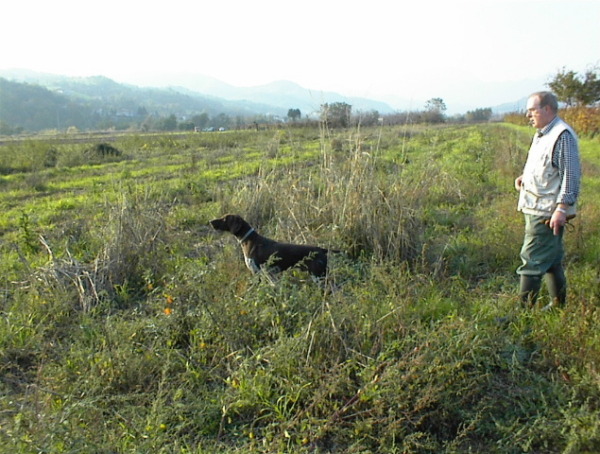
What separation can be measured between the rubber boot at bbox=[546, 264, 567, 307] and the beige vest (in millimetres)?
519

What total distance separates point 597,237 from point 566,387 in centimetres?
339

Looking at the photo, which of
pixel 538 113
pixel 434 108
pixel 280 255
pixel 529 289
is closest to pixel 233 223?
pixel 280 255

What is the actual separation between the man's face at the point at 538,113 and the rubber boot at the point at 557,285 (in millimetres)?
1165

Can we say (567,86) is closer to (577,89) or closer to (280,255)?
(577,89)

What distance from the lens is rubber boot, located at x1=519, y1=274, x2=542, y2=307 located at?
3744 mm

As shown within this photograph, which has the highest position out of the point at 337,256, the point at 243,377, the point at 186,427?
the point at 337,256

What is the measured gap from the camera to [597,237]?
5.44 m

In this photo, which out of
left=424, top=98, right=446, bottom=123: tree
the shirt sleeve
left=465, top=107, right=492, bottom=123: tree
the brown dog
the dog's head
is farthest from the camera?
left=465, top=107, right=492, bottom=123: tree

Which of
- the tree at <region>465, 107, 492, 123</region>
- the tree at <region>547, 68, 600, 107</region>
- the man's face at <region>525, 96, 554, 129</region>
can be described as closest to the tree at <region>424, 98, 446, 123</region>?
the man's face at <region>525, 96, 554, 129</region>

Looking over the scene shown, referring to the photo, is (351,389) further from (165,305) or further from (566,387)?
(165,305)

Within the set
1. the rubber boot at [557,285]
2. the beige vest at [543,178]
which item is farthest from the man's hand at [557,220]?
the rubber boot at [557,285]

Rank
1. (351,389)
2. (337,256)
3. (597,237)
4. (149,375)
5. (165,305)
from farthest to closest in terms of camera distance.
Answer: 1. (597,237)
2. (337,256)
3. (165,305)
4. (149,375)
5. (351,389)

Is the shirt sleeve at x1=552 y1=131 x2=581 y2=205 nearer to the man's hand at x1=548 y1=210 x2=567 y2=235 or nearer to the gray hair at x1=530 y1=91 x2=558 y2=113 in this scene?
the man's hand at x1=548 y1=210 x2=567 y2=235

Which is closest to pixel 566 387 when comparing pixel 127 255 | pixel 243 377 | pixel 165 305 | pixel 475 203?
pixel 243 377
